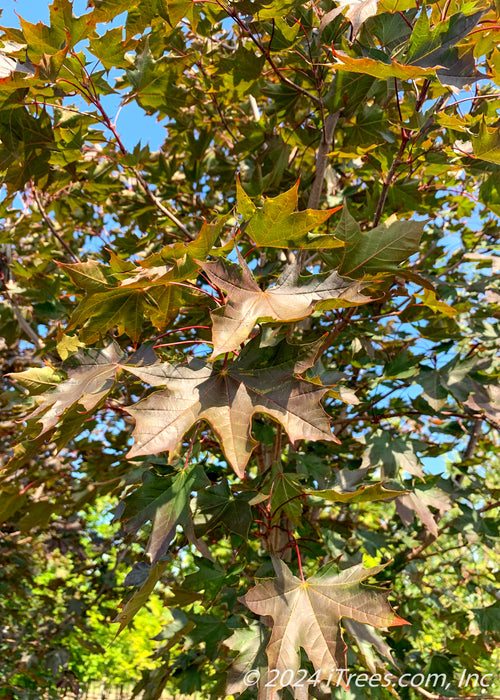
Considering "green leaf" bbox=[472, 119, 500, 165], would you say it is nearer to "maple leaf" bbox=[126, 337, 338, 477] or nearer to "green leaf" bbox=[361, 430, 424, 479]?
"maple leaf" bbox=[126, 337, 338, 477]

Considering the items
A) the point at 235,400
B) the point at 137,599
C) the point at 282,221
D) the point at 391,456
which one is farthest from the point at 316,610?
the point at 282,221

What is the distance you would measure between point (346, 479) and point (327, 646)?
2.36ft

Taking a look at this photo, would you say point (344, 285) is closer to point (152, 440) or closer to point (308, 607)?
point (152, 440)

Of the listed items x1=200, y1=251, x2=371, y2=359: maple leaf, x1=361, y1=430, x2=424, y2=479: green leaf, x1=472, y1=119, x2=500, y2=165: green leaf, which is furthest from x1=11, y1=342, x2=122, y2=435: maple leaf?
x1=472, y1=119, x2=500, y2=165: green leaf

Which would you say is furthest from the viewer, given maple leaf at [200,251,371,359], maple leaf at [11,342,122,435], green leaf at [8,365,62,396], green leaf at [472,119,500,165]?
green leaf at [8,365,62,396]

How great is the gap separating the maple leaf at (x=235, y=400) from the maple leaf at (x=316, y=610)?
49 centimetres

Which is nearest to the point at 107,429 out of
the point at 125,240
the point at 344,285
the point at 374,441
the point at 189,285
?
the point at 125,240

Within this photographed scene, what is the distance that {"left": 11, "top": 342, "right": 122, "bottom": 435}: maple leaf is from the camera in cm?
123

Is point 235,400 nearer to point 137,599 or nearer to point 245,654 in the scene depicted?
point 137,599

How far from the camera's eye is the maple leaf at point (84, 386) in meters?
1.23

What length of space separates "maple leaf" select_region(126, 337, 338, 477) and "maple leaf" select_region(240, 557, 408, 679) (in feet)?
1.61

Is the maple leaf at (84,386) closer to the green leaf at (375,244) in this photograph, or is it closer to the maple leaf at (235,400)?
the maple leaf at (235,400)

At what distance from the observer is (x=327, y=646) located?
1204mm

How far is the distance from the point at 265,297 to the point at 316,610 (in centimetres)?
82
